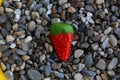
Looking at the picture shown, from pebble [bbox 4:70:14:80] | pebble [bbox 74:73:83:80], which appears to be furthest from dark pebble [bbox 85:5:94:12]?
pebble [bbox 4:70:14:80]

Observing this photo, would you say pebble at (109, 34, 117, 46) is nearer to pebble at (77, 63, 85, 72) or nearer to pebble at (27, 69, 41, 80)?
pebble at (77, 63, 85, 72)

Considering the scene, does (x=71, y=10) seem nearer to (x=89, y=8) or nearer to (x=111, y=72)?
(x=89, y=8)

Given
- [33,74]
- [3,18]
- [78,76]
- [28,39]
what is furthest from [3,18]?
[78,76]

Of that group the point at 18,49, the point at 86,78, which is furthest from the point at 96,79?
the point at 18,49

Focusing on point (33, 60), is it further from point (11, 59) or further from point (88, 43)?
point (88, 43)

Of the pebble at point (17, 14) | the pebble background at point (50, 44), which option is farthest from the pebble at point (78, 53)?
the pebble at point (17, 14)

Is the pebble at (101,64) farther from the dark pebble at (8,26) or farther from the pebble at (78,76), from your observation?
the dark pebble at (8,26)
